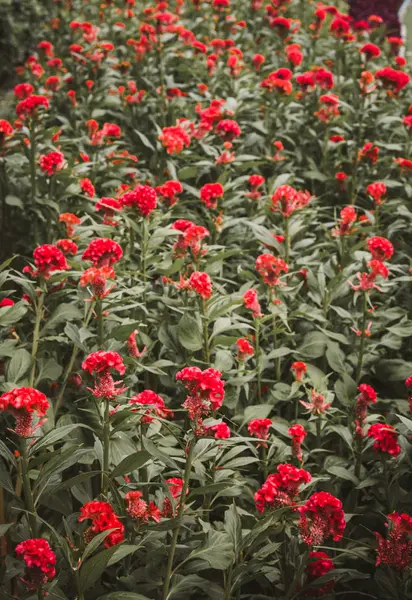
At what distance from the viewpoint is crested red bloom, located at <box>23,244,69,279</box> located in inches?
94.8

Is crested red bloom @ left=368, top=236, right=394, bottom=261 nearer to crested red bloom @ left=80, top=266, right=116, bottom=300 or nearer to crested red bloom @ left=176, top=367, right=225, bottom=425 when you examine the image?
crested red bloom @ left=80, top=266, right=116, bottom=300

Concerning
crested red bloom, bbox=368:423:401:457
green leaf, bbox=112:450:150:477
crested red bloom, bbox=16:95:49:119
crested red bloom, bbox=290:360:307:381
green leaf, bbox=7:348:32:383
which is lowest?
crested red bloom, bbox=290:360:307:381

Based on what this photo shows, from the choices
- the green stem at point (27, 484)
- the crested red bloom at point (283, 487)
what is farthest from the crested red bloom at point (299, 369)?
the green stem at point (27, 484)

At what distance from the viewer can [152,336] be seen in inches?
115

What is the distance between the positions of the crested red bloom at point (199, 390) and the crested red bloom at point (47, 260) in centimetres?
81

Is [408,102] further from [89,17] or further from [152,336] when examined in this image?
[89,17]

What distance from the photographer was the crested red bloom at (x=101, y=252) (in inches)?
93.0

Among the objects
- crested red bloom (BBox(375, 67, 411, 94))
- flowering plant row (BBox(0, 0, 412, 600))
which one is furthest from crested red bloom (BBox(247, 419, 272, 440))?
crested red bloom (BBox(375, 67, 411, 94))

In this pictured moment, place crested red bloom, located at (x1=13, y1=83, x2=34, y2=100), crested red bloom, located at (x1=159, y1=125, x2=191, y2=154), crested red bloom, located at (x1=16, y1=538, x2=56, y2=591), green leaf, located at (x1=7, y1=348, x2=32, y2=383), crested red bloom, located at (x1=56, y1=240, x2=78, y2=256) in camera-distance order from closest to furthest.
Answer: crested red bloom, located at (x1=16, y1=538, x2=56, y2=591), green leaf, located at (x1=7, y1=348, x2=32, y2=383), crested red bloom, located at (x1=56, y1=240, x2=78, y2=256), crested red bloom, located at (x1=159, y1=125, x2=191, y2=154), crested red bloom, located at (x1=13, y1=83, x2=34, y2=100)

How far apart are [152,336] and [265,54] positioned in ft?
13.8

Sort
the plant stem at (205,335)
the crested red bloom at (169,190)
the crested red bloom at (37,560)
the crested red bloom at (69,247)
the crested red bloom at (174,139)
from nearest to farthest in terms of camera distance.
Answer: the crested red bloom at (37,560) → the plant stem at (205,335) → the crested red bloom at (69,247) → the crested red bloom at (169,190) → the crested red bloom at (174,139)

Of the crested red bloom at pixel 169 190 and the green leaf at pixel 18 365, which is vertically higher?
the crested red bloom at pixel 169 190

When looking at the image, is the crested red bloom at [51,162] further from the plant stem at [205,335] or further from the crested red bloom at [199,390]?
the crested red bloom at [199,390]

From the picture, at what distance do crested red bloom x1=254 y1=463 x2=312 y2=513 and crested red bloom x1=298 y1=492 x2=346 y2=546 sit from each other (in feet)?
0.23
